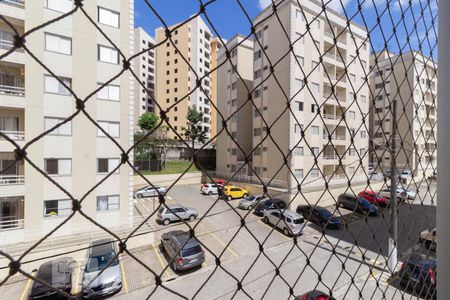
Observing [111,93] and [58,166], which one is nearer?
[58,166]

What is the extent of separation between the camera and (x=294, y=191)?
636 centimetres

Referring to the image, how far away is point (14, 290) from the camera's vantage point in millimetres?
3189

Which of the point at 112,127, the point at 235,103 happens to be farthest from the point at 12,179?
the point at 235,103

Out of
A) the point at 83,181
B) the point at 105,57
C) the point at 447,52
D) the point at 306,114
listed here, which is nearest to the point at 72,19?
the point at 105,57

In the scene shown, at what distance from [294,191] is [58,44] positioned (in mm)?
5692

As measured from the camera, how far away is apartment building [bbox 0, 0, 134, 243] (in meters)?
3.87

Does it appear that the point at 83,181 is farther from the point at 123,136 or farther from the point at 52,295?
the point at 52,295

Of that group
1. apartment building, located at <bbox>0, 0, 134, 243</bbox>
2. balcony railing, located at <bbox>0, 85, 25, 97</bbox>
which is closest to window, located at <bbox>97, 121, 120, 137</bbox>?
apartment building, located at <bbox>0, 0, 134, 243</bbox>

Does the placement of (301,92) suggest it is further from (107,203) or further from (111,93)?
(107,203)

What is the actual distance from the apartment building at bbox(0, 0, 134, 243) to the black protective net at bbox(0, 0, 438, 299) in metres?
0.26

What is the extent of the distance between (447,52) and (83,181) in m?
4.72

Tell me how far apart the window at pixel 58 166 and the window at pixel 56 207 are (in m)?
0.48

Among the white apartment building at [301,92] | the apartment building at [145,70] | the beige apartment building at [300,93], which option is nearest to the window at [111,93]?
the beige apartment building at [300,93]

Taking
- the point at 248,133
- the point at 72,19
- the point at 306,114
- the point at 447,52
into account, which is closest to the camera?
the point at 447,52
